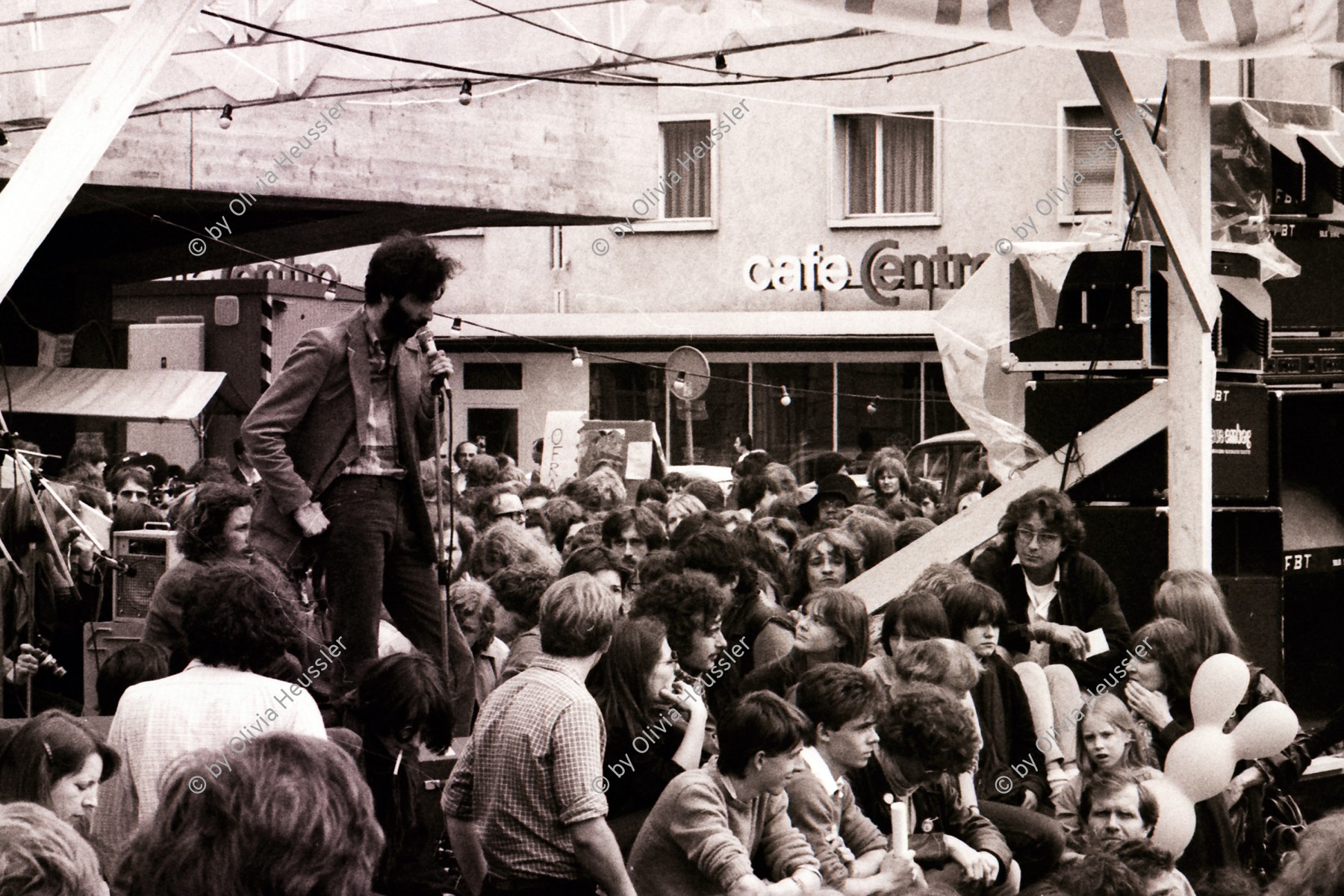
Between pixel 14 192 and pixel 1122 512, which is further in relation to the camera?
pixel 1122 512

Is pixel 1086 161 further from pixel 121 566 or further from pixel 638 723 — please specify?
pixel 638 723

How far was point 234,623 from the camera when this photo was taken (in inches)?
171

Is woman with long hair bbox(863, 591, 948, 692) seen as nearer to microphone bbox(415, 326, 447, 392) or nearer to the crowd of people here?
the crowd of people

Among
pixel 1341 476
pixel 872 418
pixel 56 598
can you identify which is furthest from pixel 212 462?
pixel 872 418

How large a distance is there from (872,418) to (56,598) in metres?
18.9

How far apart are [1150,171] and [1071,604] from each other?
192 cm

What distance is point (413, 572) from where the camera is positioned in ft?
19.8

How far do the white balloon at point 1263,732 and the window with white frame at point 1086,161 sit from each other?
19694 millimetres

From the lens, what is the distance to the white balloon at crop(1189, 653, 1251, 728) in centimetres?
635

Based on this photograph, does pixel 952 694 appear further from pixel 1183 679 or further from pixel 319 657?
pixel 319 657

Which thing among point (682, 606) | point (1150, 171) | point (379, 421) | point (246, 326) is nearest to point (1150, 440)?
point (1150, 171)

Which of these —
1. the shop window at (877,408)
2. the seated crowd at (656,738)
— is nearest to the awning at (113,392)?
the seated crowd at (656,738)

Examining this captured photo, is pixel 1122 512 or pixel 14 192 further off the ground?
pixel 14 192

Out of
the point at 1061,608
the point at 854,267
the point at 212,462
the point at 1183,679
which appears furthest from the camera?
the point at 854,267
